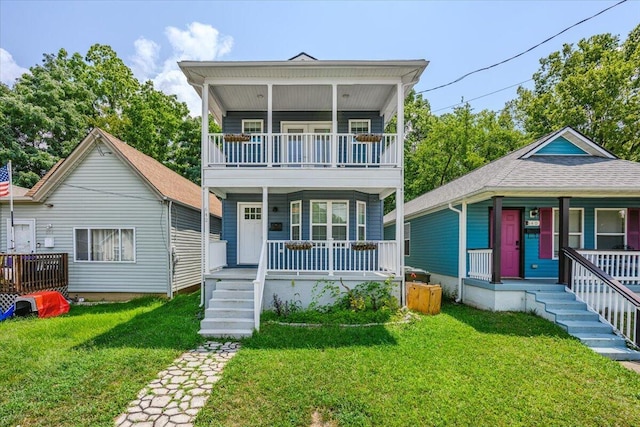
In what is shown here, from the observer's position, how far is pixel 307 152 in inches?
335

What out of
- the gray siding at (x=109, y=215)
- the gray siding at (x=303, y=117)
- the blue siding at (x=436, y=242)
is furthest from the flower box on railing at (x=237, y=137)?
the blue siding at (x=436, y=242)

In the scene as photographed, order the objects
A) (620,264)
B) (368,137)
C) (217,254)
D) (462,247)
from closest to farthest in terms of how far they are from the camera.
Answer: (368,137) < (620,264) < (217,254) < (462,247)

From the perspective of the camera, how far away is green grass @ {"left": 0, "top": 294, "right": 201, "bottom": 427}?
3758 mm

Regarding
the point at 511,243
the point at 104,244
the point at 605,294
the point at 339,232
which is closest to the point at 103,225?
the point at 104,244

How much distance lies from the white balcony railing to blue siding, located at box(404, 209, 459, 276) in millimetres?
3703

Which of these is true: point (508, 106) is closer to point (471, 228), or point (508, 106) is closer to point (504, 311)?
point (471, 228)

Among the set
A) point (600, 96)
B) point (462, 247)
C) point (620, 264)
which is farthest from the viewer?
point (600, 96)

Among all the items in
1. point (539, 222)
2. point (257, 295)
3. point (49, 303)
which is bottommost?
point (49, 303)

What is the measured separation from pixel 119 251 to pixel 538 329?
12.5 metres

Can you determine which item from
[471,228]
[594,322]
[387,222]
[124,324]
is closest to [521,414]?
[594,322]

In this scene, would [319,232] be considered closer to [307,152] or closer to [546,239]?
[307,152]

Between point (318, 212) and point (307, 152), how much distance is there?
2.12 m

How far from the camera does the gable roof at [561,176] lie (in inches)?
309

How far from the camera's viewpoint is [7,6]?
1080cm
